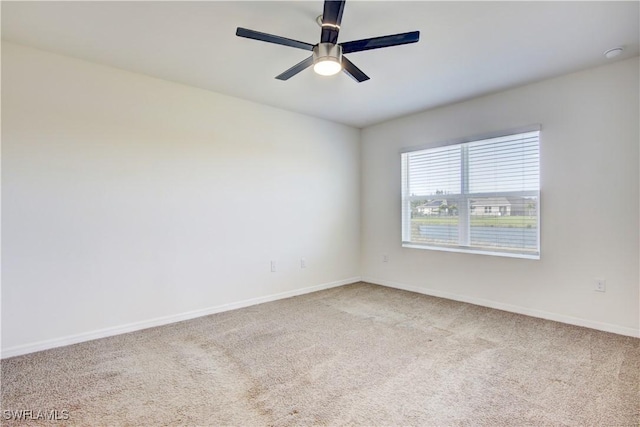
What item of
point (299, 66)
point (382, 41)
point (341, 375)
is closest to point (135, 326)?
point (341, 375)

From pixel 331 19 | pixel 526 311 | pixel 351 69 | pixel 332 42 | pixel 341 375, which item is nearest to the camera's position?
pixel 331 19

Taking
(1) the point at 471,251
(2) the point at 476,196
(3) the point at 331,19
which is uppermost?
(3) the point at 331,19

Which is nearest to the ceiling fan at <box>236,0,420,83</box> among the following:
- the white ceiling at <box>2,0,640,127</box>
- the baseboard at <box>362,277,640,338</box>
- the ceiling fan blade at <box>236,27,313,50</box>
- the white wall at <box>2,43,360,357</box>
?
the ceiling fan blade at <box>236,27,313,50</box>

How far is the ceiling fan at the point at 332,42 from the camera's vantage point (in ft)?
5.98

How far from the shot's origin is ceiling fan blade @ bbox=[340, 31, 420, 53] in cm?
187

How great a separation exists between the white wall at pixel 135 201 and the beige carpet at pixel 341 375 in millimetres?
378

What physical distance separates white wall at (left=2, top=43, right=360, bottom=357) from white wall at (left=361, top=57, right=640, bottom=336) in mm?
2061

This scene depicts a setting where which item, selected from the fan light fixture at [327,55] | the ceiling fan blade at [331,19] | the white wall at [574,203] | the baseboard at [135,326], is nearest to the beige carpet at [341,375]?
the baseboard at [135,326]

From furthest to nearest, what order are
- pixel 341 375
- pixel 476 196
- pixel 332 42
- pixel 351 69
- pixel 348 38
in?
pixel 476 196, pixel 348 38, pixel 351 69, pixel 341 375, pixel 332 42

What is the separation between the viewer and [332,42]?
6.63 ft

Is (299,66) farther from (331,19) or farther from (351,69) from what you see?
(331,19)

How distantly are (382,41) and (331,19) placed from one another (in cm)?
33

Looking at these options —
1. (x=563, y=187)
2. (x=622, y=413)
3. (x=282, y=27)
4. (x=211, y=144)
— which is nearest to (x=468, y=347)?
(x=622, y=413)

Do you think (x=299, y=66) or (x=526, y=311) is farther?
(x=526, y=311)
